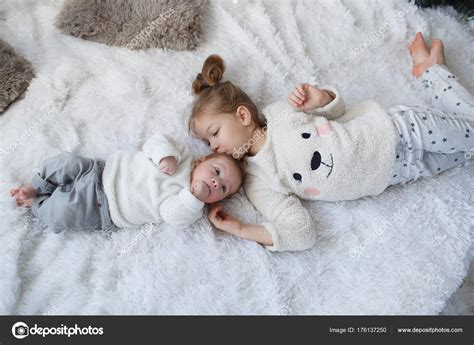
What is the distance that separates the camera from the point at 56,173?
1158 mm

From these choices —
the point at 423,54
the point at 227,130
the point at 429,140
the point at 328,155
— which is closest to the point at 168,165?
the point at 227,130

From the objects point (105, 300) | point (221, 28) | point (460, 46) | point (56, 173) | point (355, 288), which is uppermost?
point (460, 46)

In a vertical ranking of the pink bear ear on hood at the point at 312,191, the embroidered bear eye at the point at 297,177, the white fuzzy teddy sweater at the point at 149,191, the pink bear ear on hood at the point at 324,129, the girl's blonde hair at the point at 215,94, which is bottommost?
the white fuzzy teddy sweater at the point at 149,191

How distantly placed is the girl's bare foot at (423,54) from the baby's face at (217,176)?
0.68 meters

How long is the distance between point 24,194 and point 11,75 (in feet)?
1.27

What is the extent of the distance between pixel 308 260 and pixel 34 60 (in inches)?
39.1

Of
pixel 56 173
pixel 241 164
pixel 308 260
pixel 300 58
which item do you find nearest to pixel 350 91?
pixel 300 58

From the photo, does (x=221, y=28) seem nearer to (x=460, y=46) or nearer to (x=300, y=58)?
(x=300, y=58)

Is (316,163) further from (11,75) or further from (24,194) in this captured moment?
(11,75)

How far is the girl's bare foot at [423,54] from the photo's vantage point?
142cm

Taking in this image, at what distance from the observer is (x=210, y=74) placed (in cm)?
128

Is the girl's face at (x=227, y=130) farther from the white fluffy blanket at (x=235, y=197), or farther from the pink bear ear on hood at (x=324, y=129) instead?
the pink bear ear on hood at (x=324, y=129)

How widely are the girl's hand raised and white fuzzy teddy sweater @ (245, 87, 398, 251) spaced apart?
0.24 feet

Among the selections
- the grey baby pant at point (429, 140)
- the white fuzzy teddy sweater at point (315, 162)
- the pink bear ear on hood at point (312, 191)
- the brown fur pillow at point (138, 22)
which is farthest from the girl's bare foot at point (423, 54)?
the brown fur pillow at point (138, 22)
